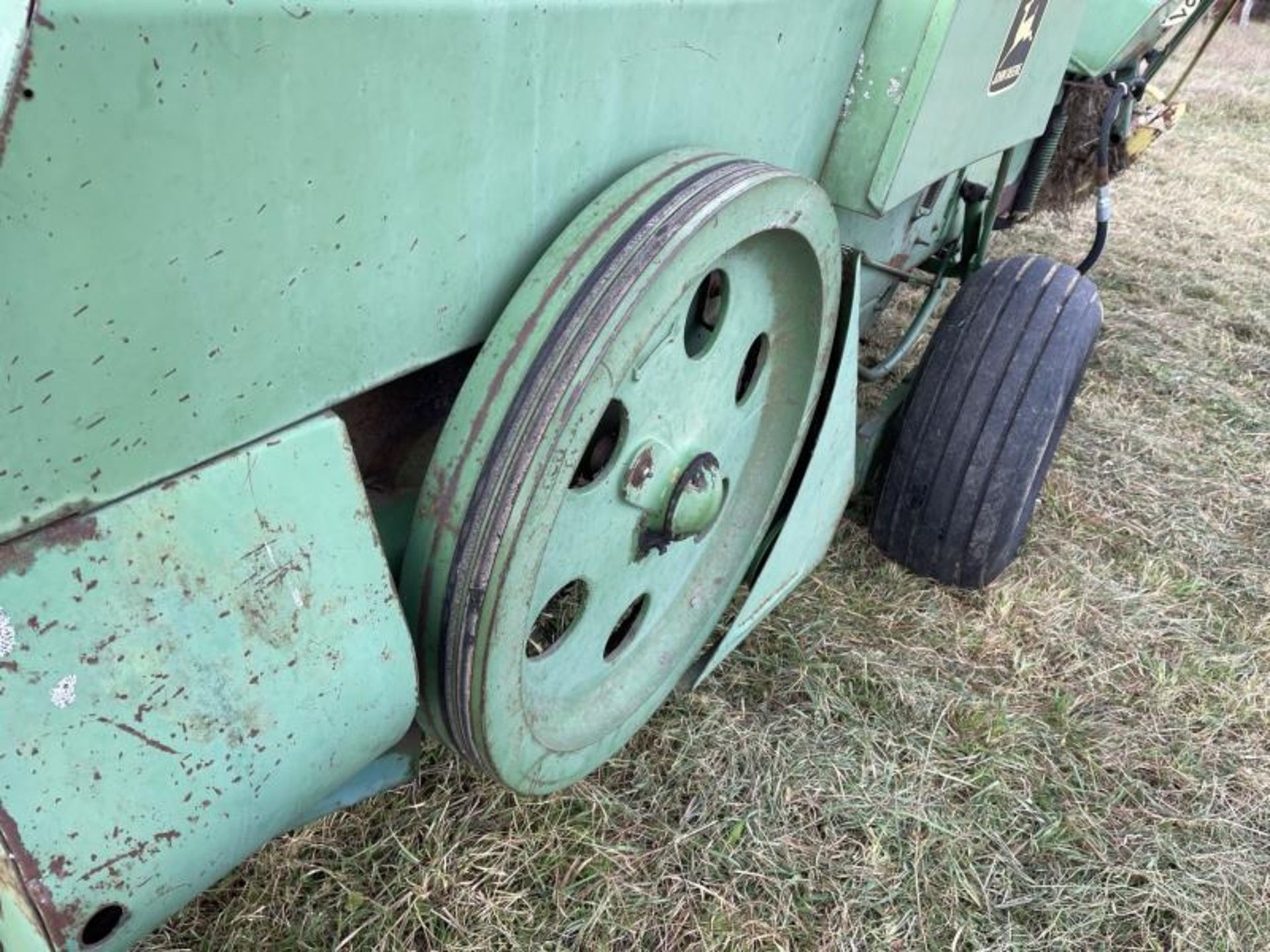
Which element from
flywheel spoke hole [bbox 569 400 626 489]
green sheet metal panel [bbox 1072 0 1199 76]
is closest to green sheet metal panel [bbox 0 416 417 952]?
flywheel spoke hole [bbox 569 400 626 489]

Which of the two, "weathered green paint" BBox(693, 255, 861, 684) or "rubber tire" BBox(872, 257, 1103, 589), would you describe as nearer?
"weathered green paint" BBox(693, 255, 861, 684)

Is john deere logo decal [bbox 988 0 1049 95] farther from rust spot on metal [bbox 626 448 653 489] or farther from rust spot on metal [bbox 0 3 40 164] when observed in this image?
rust spot on metal [bbox 0 3 40 164]

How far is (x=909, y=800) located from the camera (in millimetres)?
1699

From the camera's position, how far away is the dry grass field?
4.77 feet

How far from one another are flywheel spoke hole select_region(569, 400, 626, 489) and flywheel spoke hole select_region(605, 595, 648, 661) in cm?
23

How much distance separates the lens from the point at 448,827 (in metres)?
1.52

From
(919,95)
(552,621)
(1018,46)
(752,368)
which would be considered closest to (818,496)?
(752,368)

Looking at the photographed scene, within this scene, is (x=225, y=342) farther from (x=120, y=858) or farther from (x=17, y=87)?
(x=120, y=858)

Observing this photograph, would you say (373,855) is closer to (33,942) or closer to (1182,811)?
(33,942)

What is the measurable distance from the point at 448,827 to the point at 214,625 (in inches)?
33.0

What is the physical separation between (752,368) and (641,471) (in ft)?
1.27

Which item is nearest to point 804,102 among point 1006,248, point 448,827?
point 448,827

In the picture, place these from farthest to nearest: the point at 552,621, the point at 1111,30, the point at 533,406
Result: the point at 1111,30 < the point at 552,621 < the point at 533,406

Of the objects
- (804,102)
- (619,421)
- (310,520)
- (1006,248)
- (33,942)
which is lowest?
(1006,248)
